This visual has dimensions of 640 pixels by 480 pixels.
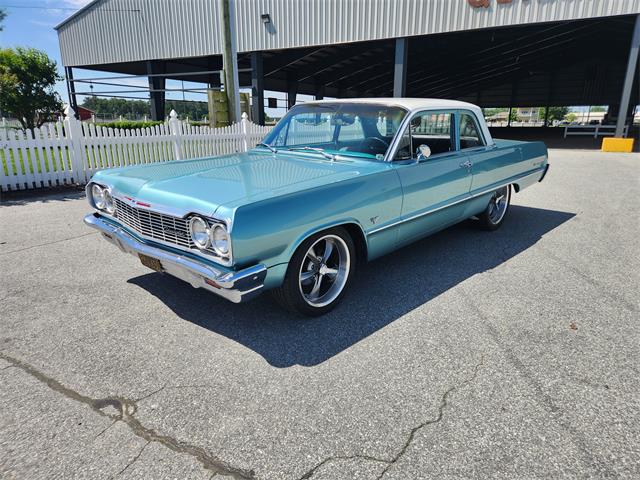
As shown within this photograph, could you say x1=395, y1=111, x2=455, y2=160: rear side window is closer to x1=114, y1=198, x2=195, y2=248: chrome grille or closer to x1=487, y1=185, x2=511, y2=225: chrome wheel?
x1=487, y1=185, x2=511, y2=225: chrome wheel

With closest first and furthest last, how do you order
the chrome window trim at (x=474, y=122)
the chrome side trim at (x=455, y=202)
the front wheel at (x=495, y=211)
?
the chrome side trim at (x=455, y=202), the chrome window trim at (x=474, y=122), the front wheel at (x=495, y=211)

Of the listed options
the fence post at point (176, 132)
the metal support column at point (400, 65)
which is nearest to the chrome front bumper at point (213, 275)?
the fence post at point (176, 132)

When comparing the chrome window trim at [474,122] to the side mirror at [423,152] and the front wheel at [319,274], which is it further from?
the front wheel at [319,274]

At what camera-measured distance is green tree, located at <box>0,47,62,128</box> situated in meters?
21.5

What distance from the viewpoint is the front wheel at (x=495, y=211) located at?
542 cm

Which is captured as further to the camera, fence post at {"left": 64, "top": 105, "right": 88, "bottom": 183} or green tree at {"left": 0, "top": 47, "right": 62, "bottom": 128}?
green tree at {"left": 0, "top": 47, "right": 62, "bottom": 128}

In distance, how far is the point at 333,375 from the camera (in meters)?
2.56

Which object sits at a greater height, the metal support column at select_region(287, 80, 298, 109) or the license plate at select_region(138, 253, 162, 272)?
Result: the metal support column at select_region(287, 80, 298, 109)

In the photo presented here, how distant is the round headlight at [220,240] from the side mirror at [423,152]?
1991 millimetres

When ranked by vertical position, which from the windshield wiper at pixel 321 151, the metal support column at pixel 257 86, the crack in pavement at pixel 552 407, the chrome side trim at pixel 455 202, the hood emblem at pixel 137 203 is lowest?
the crack in pavement at pixel 552 407

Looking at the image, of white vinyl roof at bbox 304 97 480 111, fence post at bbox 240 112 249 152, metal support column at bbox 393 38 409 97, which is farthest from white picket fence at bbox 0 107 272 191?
metal support column at bbox 393 38 409 97

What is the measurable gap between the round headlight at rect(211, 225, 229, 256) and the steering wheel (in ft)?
5.88

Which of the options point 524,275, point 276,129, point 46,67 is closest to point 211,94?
point 276,129

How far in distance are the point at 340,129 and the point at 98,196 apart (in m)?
2.29
